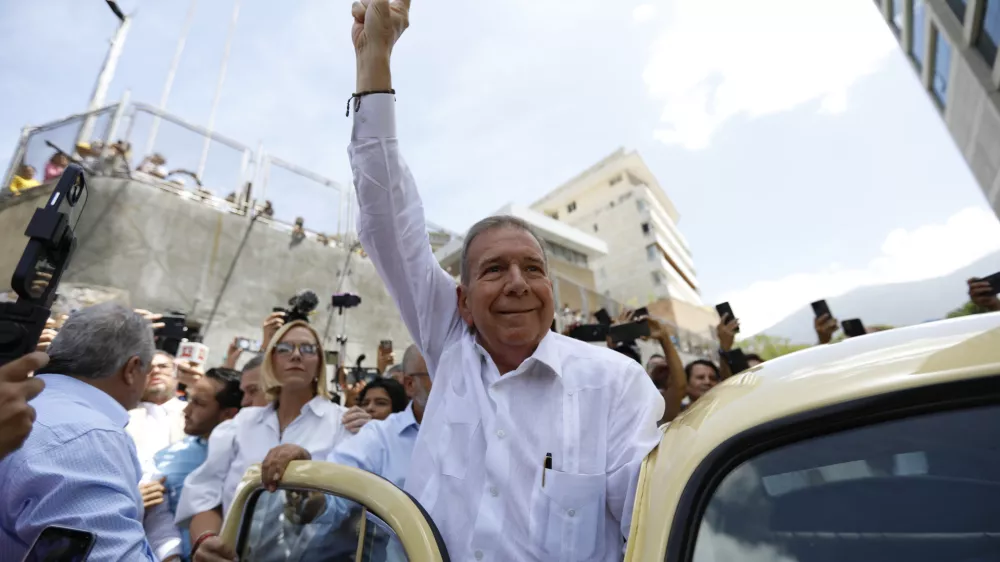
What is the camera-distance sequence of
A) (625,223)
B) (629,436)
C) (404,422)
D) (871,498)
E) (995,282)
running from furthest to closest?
(625,223)
(995,282)
(404,422)
(629,436)
(871,498)

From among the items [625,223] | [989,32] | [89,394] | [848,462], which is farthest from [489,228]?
[625,223]

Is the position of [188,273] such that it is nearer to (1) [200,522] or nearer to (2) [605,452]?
(1) [200,522]

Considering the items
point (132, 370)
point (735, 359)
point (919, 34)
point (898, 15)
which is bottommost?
point (132, 370)

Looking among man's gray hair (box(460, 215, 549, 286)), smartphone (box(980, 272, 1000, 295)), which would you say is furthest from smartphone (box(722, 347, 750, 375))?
→ man's gray hair (box(460, 215, 549, 286))

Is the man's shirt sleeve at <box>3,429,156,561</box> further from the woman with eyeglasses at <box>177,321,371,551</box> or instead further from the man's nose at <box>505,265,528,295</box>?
the man's nose at <box>505,265,528,295</box>

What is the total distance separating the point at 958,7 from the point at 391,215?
48.0 ft

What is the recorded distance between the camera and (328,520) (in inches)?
61.6

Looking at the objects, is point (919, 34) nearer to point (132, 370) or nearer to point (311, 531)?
point (311, 531)

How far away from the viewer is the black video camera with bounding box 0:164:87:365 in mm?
1188

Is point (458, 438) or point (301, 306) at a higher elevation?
point (301, 306)

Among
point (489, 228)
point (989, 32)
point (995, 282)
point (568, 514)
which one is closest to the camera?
point (568, 514)

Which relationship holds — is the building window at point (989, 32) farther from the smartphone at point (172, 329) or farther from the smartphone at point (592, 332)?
the smartphone at point (172, 329)

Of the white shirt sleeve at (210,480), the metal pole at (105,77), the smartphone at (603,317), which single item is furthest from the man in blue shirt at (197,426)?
the metal pole at (105,77)

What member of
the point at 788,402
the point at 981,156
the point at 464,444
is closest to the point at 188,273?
the point at 464,444
